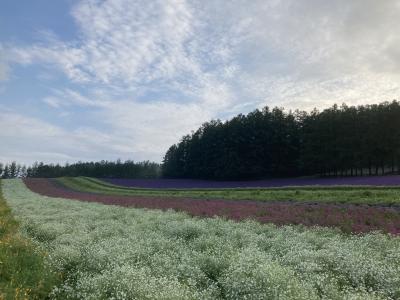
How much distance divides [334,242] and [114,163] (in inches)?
5915

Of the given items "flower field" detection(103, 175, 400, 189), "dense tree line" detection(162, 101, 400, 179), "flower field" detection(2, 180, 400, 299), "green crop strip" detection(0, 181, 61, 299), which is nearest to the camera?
"flower field" detection(2, 180, 400, 299)

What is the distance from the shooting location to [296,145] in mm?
82875

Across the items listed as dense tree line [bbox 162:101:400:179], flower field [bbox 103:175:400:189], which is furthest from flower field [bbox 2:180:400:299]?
dense tree line [bbox 162:101:400:179]

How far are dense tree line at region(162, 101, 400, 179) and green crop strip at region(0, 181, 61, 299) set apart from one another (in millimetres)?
62783

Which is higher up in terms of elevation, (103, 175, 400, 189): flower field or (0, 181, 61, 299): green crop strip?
(103, 175, 400, 189): flower field

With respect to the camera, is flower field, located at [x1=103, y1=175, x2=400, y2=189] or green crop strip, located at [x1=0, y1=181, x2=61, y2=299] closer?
green crop strip, located at [x1=0, y1=181, x2=61, y2=299]

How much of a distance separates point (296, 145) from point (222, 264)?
75.6m

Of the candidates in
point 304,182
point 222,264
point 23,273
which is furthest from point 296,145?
point 23,273

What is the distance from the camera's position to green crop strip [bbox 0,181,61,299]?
328 inches

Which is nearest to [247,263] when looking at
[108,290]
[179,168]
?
[108,290]

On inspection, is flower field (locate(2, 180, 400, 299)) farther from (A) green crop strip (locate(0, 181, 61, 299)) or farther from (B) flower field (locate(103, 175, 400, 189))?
(B) flower field (locate(103, 175, 400, 189))

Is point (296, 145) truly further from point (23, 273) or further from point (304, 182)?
point (23, 273)

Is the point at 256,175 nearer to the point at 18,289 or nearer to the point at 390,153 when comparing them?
the point at 390,153

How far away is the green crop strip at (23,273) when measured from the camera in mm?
8320
